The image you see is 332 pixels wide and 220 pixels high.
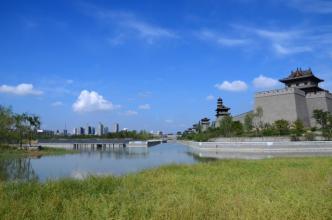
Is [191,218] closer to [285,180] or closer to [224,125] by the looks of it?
[285,180]

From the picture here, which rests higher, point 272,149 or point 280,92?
point 280,92

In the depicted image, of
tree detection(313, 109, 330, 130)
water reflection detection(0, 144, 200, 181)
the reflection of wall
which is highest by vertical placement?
the reflection of wall

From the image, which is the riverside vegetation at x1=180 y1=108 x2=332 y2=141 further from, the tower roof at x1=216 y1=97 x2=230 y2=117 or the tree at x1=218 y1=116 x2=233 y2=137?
the tower roof at x1=216 y1=97 x2=230 y2=117

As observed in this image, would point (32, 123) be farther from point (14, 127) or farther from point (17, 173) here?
point (17, 173)

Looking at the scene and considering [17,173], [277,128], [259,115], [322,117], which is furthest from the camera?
[259,115]

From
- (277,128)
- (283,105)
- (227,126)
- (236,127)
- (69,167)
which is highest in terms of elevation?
(283,105)

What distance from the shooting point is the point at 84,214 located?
21.4ft

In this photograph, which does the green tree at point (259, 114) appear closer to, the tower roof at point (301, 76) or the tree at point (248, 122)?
the tree at point (248, 122)

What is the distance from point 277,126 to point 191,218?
43473 millimetres

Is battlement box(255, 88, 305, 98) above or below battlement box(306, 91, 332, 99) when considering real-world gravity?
above

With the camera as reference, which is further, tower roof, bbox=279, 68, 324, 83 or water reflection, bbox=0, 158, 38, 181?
tower roof, bbox=279, 68, 324, 83

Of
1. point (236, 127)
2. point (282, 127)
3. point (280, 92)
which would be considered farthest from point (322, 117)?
point (236, 127)

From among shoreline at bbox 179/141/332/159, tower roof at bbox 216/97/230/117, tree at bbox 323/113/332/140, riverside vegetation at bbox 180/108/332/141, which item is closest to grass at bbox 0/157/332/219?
shoreline at bbox 179/141/332/159

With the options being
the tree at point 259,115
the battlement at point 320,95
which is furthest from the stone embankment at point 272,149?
the battlement at point 320,95
